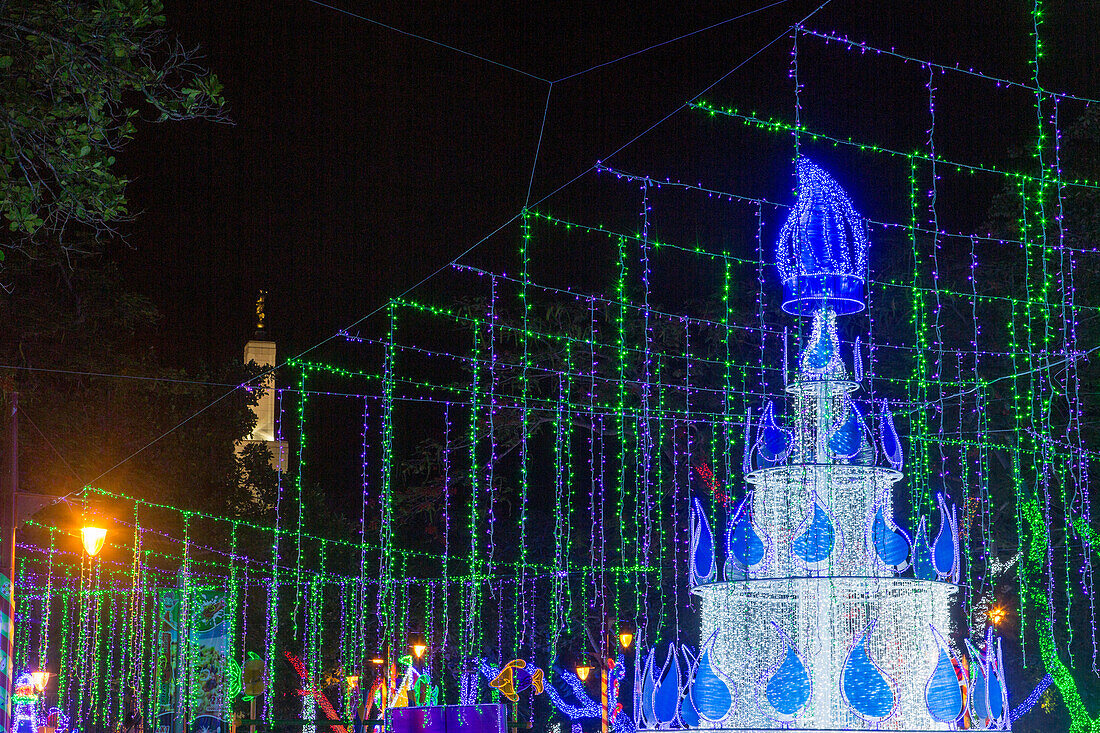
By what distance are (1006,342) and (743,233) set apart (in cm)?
453

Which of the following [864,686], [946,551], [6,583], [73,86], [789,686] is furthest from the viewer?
[6,583]

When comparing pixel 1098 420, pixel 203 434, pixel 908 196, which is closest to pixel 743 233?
pixel 908 196

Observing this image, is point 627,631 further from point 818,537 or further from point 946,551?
point 818,537

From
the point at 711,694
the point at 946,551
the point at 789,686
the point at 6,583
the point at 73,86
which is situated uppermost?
the point at 73,86

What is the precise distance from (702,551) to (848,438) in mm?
1419

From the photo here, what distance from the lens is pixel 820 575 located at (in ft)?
31.2

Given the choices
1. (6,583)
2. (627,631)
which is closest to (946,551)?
(6,583)

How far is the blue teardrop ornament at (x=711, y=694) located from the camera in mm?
9461

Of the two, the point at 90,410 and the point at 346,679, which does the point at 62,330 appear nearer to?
the point at 90,410

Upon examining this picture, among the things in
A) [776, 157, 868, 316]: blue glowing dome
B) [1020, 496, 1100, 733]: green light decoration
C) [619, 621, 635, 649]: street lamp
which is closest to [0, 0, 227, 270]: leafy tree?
[776, 157, 868, 316]: blue glowing dome

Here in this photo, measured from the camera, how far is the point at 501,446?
2605 cm

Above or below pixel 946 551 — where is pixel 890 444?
above

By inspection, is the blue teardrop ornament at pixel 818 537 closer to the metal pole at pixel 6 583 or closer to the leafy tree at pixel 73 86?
the leafy tree at pixel 73 86

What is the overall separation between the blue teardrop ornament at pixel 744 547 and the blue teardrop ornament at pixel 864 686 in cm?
122
